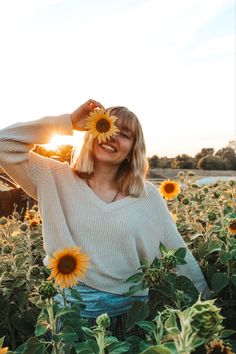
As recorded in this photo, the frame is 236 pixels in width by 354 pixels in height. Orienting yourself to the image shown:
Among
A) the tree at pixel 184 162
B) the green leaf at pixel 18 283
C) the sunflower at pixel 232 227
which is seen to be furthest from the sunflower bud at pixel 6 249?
the tree at pixel 184 162

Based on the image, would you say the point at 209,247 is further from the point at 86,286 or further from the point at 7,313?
the point at 7,313

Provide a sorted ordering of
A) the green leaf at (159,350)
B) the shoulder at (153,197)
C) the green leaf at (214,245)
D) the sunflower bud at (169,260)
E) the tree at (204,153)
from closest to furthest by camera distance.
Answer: the green leaf at (159,350)
the sunflower bud at (169,260)
the green leaf at (214,245)
the shoulder at (153,197)
the tree at (204,153)

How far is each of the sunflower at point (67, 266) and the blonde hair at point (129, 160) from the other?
0.68 meters

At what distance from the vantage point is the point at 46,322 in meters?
1.63

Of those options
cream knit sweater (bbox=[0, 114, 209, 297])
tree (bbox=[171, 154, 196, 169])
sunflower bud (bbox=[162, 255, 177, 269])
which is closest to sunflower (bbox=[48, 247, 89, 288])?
sunflower bud (bbox=[162, 255, 177, 269])

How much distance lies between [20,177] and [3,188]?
14.3ft

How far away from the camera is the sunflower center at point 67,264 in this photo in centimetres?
187

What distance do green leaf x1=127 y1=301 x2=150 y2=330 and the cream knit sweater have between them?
0.60 metres

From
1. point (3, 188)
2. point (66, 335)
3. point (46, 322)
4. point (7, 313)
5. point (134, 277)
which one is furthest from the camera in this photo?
point (3, 188)

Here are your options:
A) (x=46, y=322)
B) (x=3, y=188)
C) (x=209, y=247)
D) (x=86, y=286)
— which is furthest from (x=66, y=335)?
(x=3, y=188)

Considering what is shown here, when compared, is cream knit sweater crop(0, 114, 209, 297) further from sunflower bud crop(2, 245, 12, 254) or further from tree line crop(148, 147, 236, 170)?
tree line crop(148, 147, 236, 170)

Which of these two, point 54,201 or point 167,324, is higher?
point 54,201

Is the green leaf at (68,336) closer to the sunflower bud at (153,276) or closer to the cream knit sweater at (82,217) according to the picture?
the sunflower bud at (153,276)

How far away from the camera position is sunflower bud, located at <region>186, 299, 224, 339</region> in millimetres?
888
